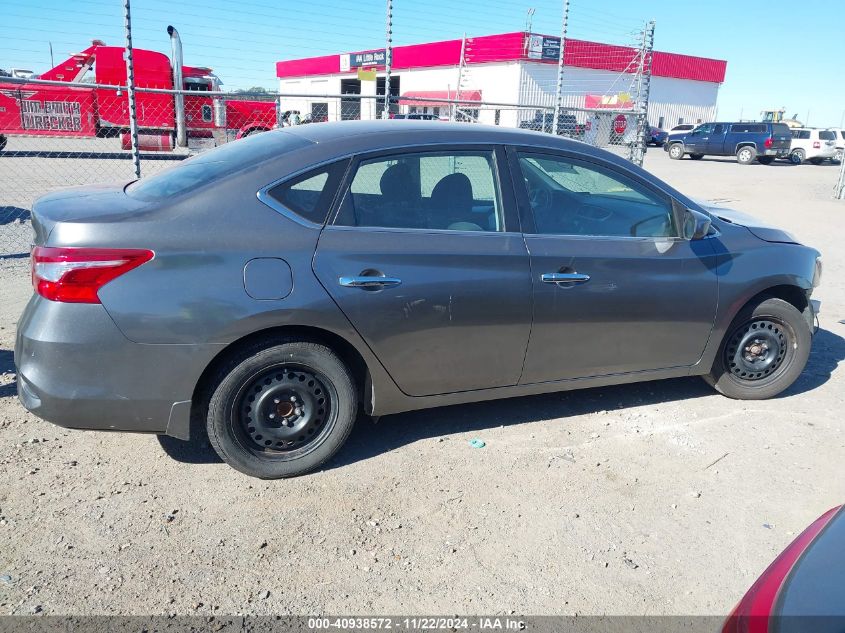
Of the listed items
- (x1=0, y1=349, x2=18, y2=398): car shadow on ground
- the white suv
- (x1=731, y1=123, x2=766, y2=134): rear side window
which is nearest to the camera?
(x1=0, y1=349, x2=18, y2=398): car shadow on ground

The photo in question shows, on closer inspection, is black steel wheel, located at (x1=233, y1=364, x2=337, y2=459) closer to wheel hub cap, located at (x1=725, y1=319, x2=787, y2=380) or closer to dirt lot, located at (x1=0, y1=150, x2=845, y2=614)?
dirt lot, located at (x1=0, y1=150, x2=845, y2=614)

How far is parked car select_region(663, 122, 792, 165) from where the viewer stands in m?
30.6

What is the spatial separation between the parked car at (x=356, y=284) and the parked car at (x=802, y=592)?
1.89 m

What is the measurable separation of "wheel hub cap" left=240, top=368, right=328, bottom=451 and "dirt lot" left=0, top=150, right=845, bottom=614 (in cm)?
24

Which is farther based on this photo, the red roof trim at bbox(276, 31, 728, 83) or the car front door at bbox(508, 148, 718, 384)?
the red roof trim at bbox(276, 31, 728, 83)

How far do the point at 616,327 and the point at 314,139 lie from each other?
200 centimetres

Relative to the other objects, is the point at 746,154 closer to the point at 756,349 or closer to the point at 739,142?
the point at 739,142

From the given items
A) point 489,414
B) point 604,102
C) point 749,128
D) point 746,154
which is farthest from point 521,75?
point 489,414

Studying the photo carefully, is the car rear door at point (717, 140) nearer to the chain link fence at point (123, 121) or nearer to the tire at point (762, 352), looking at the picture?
the chain link fence at point (123, 121)

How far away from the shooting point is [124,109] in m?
18.7

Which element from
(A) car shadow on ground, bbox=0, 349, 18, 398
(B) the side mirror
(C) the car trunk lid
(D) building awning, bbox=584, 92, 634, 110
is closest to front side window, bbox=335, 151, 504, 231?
(C) the car trunk lid

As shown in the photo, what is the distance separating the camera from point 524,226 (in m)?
3.59

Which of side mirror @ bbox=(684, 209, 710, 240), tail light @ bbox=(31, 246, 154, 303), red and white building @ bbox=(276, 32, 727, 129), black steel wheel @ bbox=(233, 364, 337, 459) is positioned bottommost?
black steel wheel @ bbox=(233, 364, 337, 459)

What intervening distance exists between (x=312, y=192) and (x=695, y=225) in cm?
227
